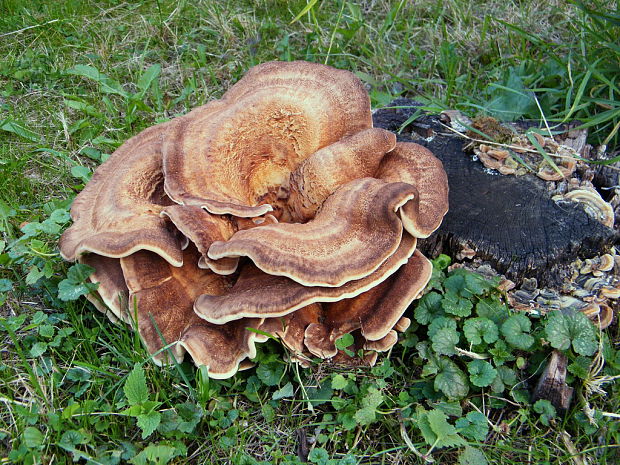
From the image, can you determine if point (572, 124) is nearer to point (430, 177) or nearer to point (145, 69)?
point (430, 177)

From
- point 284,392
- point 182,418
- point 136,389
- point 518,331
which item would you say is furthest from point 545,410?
point 136,389

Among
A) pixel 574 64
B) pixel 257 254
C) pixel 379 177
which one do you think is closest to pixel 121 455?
pixel 257 254

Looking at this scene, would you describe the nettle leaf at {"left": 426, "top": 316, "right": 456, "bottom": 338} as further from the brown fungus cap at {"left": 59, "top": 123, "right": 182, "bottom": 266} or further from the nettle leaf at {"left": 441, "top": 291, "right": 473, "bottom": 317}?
the brown fungus cap at {"left": 59, "top": 123, "right": 182, "bottom": 266}

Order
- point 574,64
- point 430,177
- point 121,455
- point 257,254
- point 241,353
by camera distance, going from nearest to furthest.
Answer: point 257,254 < point 121,455 < point 241,353 < point 430,177 < point 574,64

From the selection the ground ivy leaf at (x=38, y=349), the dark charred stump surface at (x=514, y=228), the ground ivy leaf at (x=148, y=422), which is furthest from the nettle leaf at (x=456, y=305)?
the ground ivy leaf at (x=38, y=349)

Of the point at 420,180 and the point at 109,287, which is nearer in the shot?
the point at 109,287

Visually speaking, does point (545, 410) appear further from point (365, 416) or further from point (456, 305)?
point (365, 416)
